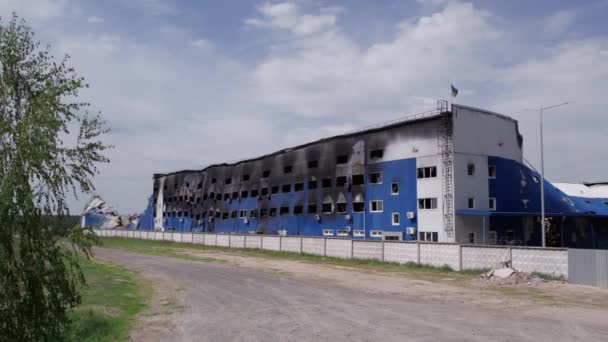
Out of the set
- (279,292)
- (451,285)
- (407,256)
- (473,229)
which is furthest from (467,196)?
(279,292)

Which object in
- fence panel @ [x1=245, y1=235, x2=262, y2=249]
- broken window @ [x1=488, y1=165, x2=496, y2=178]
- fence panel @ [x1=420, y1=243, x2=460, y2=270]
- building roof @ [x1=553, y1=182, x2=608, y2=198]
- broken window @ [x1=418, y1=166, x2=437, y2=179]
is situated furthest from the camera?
building roof @ [x1=553, y1=182, x2=608, y2=198]

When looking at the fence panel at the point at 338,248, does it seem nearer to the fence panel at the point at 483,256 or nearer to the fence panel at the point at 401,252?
the fence panel at the point at 401,252

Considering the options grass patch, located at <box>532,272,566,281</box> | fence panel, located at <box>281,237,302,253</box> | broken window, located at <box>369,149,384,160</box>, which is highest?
broken window, located at <box>369,149,384,160</box>

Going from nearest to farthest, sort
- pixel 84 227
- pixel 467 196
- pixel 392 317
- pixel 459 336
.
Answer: pixel 84 227, pixel 459 336, pixel 392 317, pixel 467 196

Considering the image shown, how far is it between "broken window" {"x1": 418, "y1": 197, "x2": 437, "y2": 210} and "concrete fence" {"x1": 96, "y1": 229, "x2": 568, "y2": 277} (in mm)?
7534

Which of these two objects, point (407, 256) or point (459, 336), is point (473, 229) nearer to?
point (407, 256)

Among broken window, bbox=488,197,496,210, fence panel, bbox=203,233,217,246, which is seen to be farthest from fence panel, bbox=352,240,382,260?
fence panel, bbox=203,233,217,246

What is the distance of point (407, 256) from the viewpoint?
122 feet

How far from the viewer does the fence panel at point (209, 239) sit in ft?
218

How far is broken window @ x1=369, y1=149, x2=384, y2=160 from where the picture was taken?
51.0 metres

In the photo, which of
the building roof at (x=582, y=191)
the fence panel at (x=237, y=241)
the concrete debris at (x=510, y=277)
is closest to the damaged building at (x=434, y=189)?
the building roof at (x=582, y=191)

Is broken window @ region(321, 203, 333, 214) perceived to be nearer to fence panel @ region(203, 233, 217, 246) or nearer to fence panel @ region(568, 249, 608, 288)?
fence panel @ region(203, 233, 217, 246)

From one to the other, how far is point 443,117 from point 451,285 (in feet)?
69.1

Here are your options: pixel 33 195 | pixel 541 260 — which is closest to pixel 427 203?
pixel 541 260
